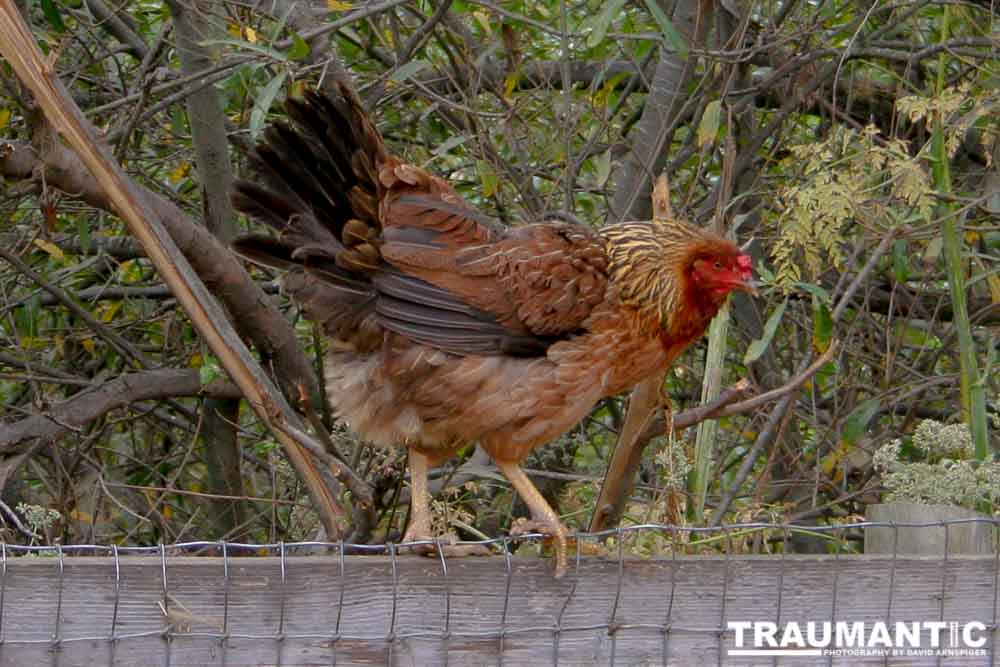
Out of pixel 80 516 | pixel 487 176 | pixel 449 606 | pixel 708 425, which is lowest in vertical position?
pixel 449 606

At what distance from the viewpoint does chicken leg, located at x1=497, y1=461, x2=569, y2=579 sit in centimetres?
306

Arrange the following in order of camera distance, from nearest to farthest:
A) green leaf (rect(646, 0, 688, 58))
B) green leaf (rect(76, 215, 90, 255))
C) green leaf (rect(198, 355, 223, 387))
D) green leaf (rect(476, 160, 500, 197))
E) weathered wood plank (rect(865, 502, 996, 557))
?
weathered wood plank (rect(865, 502, 996, 557)) < green leaf (rect(646, 0, 688, 58)) < green leaf (rect(198, 355, 223, 387)) < green leaf (rect(476, 160, 500, 197)) < green leaf (rect(76, 215, 90, 255))

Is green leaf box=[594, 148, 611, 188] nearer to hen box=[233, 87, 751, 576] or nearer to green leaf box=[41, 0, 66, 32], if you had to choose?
hen box=[233, 87, 751, 576]

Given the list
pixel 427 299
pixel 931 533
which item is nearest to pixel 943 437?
pixel 931 533

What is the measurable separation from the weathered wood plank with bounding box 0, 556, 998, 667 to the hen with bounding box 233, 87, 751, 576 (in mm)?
877

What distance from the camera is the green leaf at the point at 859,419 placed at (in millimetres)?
5188

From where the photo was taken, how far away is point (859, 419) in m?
5.20

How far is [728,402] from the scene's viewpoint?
323 cm

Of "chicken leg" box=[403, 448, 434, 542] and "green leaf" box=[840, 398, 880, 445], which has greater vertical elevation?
"green leaf" box=[840, 398, 880, 445]

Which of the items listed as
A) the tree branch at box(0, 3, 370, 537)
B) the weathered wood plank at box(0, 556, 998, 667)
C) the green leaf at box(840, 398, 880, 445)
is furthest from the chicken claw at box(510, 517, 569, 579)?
the green leaf at box(840, 398, 880, 445)

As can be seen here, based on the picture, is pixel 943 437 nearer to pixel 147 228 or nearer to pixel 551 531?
pixel 551 531

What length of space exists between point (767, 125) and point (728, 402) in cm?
272

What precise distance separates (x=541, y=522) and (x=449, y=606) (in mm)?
817

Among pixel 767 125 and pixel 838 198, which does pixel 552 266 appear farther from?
pixel 767 125
